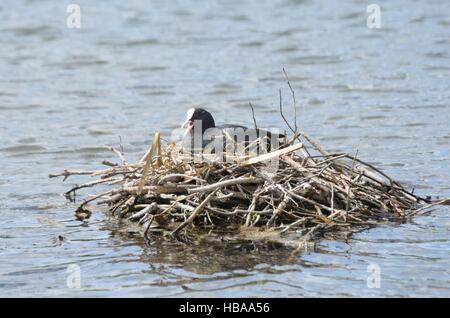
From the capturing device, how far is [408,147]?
9430 mm

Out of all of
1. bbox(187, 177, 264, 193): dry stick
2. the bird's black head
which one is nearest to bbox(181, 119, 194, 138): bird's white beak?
the bird's black head

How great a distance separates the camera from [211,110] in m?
11.2

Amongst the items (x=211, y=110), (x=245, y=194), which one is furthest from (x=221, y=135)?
(x=211, y=110)

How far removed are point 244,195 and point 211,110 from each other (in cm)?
505

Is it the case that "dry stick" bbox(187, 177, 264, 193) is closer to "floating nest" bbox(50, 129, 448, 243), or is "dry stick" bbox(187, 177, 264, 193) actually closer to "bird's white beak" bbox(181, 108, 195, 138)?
"floating nest" bbox(50, 129, 448, 243)

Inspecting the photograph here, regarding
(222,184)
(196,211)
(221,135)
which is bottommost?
(196,211)

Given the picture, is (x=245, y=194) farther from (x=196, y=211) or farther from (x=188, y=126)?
(x=188, y=126)

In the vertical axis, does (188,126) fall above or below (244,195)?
above

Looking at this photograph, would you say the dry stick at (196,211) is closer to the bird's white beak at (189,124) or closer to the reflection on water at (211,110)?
the reflection on water at (211,110)

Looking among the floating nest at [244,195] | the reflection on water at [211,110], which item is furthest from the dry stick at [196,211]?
the reflection on water at [211,110]

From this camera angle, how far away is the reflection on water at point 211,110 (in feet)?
19.1

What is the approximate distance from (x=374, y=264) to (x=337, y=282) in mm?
386

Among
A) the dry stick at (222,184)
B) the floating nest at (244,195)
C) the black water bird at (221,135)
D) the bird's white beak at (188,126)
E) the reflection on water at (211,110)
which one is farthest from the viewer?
the bird's white beak at (188,126)

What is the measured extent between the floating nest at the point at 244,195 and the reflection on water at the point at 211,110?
183 mm
